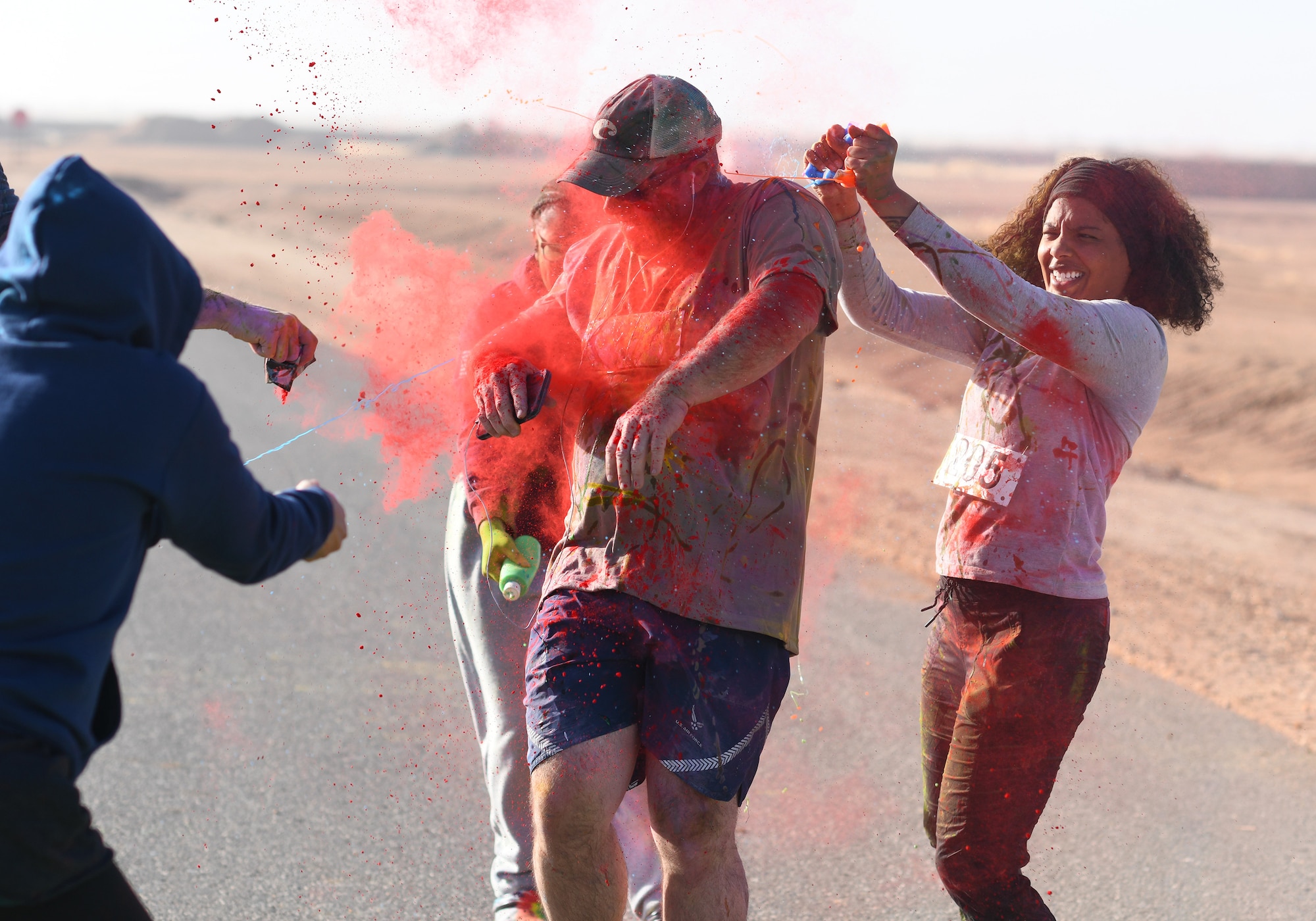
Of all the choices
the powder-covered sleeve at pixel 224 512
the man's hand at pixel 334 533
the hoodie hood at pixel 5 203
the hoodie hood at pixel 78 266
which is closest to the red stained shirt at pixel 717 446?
the man's hand at pixel 334 533

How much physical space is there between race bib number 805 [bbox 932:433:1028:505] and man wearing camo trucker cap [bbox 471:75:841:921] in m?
0.43

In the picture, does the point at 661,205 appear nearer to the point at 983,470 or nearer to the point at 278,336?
the point at 278,336

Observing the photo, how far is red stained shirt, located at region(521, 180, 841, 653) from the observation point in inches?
96.6

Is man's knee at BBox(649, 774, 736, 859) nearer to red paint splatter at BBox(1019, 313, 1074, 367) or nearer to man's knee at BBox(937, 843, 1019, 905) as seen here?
man's knee at BBox(937, 843, 1019, 905)

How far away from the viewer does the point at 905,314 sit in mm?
3000

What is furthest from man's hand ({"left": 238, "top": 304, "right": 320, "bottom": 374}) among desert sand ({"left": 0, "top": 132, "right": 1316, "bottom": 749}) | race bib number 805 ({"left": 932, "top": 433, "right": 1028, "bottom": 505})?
race bib number 805 ({"left": 932, "top": 433, "right": 1028, "bottom": 505})

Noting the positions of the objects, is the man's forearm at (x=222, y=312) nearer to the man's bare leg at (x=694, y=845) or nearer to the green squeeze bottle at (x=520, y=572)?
the green squeeze bottle at (x=520, y=572)

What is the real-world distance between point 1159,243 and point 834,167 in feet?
2.51

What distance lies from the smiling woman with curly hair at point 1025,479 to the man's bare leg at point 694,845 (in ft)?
1.91

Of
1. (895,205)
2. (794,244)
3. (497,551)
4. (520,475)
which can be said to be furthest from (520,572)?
(895,205)

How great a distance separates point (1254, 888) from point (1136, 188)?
7.97ft

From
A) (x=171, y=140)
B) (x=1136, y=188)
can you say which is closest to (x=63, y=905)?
(x=1136, y=188)

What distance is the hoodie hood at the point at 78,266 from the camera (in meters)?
1.74

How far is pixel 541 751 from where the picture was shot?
2.41 m
